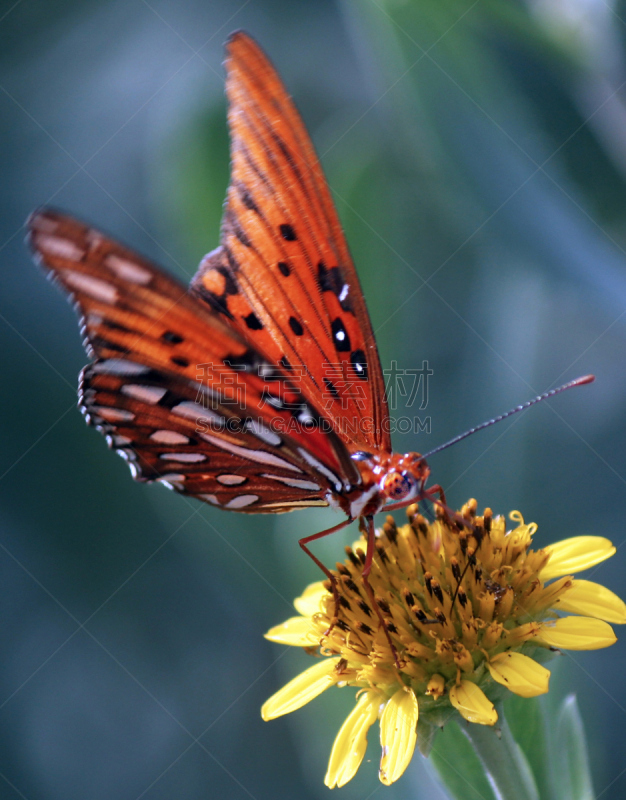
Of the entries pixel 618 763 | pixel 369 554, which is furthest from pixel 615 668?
pixel 369 554

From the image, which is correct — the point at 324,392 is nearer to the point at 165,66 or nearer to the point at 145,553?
the point at 145,553

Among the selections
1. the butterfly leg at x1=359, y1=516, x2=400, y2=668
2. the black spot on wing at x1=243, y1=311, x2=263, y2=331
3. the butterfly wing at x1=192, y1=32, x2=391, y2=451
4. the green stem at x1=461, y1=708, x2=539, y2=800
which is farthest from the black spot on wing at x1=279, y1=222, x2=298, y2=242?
the green stem at x1=461, y1=708, x2=539, y2=800

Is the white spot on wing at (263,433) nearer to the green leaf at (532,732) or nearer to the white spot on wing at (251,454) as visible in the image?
the white spot on wing at (251,454)

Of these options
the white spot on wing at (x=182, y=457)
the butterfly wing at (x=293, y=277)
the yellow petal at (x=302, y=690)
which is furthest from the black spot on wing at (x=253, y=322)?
the yellow petal at (x=302, y=690)

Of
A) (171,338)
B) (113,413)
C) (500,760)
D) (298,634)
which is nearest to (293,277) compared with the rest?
(171,338)

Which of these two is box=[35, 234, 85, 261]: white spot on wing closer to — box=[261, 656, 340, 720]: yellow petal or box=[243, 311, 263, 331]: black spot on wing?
box=[243, 311, 263, 331]: black spot on wing

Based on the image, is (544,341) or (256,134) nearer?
(256,134)

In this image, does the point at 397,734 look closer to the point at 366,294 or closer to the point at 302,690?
the point at 302,690

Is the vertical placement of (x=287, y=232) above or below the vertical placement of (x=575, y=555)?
above
